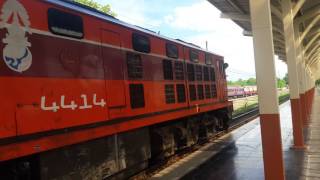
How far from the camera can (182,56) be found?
42.1ft

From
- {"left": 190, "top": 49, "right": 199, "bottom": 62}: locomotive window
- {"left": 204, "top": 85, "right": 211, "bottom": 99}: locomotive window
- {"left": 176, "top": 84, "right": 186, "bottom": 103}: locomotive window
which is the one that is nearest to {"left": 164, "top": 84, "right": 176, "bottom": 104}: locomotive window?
{"left": 176, "top": 84, "right": 186, "bottom": 103}: locomotive window

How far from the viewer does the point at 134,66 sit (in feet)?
30.9

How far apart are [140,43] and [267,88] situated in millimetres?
3574

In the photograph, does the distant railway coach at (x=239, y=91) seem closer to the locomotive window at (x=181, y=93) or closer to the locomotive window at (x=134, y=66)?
the locomotive window at (x=181, y=93)

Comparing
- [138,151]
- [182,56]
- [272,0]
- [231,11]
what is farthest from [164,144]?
Result: [231,11]

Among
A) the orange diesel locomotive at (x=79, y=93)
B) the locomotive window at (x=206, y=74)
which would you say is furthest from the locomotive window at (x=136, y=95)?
the locomotive window at (x=206, y=74)

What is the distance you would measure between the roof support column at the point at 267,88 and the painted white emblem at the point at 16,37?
370 cm

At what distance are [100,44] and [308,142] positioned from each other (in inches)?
321

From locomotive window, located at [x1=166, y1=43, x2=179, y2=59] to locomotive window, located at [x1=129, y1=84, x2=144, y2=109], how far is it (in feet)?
7.59

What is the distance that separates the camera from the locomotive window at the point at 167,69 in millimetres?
11234

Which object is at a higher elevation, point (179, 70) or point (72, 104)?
point (179, 70)

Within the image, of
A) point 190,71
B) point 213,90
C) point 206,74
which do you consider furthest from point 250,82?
point 190,71

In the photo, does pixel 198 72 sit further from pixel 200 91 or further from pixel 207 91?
pixel 207 91

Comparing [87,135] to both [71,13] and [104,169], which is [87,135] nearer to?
[104,169]
